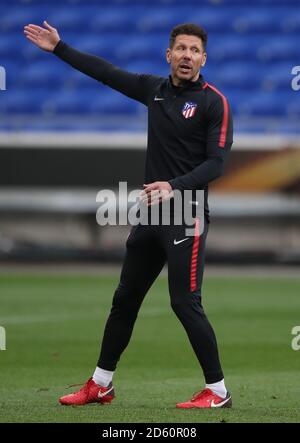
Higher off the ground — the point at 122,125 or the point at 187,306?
the point at 122,125

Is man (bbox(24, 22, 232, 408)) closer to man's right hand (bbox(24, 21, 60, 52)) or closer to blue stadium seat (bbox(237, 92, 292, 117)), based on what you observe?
man's right hand (bbox(24, 21, 60, 52))

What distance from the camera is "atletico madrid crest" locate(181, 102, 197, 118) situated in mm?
6047

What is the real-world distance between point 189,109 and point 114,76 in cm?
56

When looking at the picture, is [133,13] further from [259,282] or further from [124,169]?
[259,282]

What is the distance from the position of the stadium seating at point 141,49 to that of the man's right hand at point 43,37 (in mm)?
14241

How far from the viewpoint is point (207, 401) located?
6.07 m

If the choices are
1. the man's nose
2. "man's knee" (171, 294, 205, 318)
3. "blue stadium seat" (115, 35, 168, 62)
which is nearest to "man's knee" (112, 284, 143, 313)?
"man's knee" (171, 294, 205, 318)

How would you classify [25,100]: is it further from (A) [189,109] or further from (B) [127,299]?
(A) [189,109]

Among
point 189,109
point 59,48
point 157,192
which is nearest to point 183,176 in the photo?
point 157,192

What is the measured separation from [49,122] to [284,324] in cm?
932

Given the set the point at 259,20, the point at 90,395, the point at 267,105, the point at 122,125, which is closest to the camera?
the point at 90,395

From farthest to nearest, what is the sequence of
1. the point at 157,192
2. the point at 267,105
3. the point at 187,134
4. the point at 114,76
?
the point at 267,105
the point at 114,76
the point at 187,134
the point at 157,192

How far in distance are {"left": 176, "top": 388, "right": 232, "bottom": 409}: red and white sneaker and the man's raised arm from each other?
1741mm
